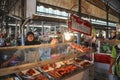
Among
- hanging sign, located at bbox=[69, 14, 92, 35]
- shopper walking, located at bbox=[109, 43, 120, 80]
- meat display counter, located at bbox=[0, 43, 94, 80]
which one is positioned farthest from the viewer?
hanging sign, located at bbox=[69, 14, 92, 35]

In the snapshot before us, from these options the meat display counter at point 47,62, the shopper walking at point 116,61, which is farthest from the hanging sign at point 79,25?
the shopper walking at point 116,61

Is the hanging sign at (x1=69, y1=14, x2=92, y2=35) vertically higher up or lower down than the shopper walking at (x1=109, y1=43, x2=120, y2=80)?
higher up

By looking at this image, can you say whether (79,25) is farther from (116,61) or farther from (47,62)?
(47,62)

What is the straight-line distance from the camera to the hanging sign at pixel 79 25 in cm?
529

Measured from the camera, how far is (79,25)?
573cm

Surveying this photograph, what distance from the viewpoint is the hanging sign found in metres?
5.29

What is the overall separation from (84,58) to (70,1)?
4.54 meters

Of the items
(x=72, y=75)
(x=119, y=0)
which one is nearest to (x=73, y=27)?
(x=72, y=75)

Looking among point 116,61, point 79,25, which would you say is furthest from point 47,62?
point 79,25

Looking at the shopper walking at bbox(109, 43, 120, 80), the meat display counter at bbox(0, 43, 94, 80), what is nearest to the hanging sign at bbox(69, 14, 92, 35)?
A: the meat display counter at bbox(0, 43, 94, 80)

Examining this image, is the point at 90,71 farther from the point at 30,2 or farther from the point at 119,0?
the point at 119,0

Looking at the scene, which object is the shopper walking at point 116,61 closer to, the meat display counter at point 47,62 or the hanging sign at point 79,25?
the meat display counter at point 47,62

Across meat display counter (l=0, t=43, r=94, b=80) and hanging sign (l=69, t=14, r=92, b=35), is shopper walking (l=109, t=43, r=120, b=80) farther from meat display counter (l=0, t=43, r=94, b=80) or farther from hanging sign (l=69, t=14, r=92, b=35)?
hanging sign (l=69, t=14, r=92, b=35)

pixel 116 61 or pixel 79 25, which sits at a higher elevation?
pixel 79 25
